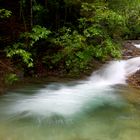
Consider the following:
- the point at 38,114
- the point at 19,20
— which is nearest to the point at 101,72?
the point at 19,20

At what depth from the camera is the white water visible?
27.2 feet

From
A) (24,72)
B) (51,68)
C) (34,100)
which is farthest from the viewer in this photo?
(51,68)

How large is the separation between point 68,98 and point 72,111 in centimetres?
140

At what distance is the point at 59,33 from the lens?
40.9 ft

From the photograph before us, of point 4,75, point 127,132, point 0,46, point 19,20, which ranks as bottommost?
point 127,132

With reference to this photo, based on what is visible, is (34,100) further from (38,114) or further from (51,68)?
(51,68)

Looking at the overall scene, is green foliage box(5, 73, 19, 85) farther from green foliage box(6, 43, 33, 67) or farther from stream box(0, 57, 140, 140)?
green foliage box(6, 43, 33, 67)

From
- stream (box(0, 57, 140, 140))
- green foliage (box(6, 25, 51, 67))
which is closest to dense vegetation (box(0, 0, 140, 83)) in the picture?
green foliage (box(6, 25, 51, 67))

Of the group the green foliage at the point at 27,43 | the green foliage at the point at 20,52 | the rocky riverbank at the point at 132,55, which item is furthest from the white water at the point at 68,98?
the green foliage at the point at 27,43

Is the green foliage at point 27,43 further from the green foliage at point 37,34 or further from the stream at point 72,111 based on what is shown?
the stream at point 72,111

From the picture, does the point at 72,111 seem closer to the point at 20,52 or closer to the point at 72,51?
the point at 20,52

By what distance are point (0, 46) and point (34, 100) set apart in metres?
3.70

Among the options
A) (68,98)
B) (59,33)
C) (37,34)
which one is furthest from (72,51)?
(68,98)

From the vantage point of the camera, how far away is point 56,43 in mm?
12016
